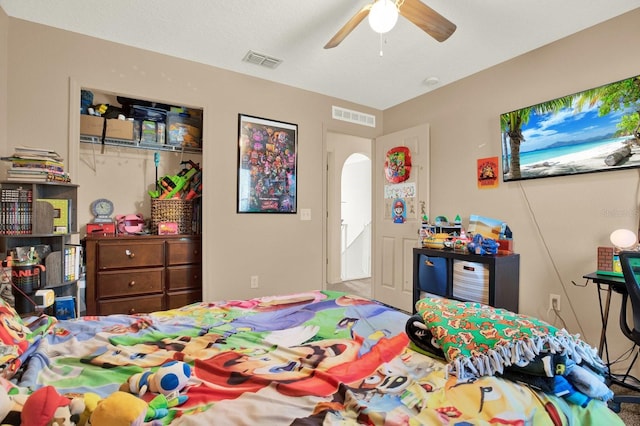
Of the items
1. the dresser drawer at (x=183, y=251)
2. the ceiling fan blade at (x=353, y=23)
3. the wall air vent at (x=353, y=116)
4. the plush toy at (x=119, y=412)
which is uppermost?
the wall air vent at (x=353, y=116)

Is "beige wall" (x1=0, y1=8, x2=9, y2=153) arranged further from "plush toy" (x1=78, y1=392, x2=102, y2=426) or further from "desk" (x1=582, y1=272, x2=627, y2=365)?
"desk" (x1=582, y1=272, x2=627, y2=365)

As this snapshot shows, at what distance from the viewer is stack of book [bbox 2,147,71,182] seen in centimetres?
194

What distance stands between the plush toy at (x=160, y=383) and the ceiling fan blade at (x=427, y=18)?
1.94 meters

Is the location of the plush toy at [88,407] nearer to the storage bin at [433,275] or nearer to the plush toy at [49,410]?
the plush toy at [49,410]

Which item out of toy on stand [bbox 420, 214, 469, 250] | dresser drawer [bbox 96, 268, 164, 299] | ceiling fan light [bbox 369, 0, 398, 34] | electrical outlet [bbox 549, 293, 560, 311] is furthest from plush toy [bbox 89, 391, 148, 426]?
electrical outlet [bbox 549, 293, 560, 311]

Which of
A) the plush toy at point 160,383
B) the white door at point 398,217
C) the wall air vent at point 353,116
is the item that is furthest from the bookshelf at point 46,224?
the white door at point 398,217

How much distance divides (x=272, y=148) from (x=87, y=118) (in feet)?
5.20

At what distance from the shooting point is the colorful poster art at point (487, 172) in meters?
2.77

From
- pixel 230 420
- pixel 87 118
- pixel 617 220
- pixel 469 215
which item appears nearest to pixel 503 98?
pixel 469 215

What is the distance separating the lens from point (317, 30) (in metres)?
2.24

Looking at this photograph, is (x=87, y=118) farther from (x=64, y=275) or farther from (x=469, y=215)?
(x=469, y=215)

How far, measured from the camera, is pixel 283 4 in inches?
77.1

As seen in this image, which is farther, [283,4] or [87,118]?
[87,118]

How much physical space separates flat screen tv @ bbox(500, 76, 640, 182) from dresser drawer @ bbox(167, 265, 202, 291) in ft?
9.55
